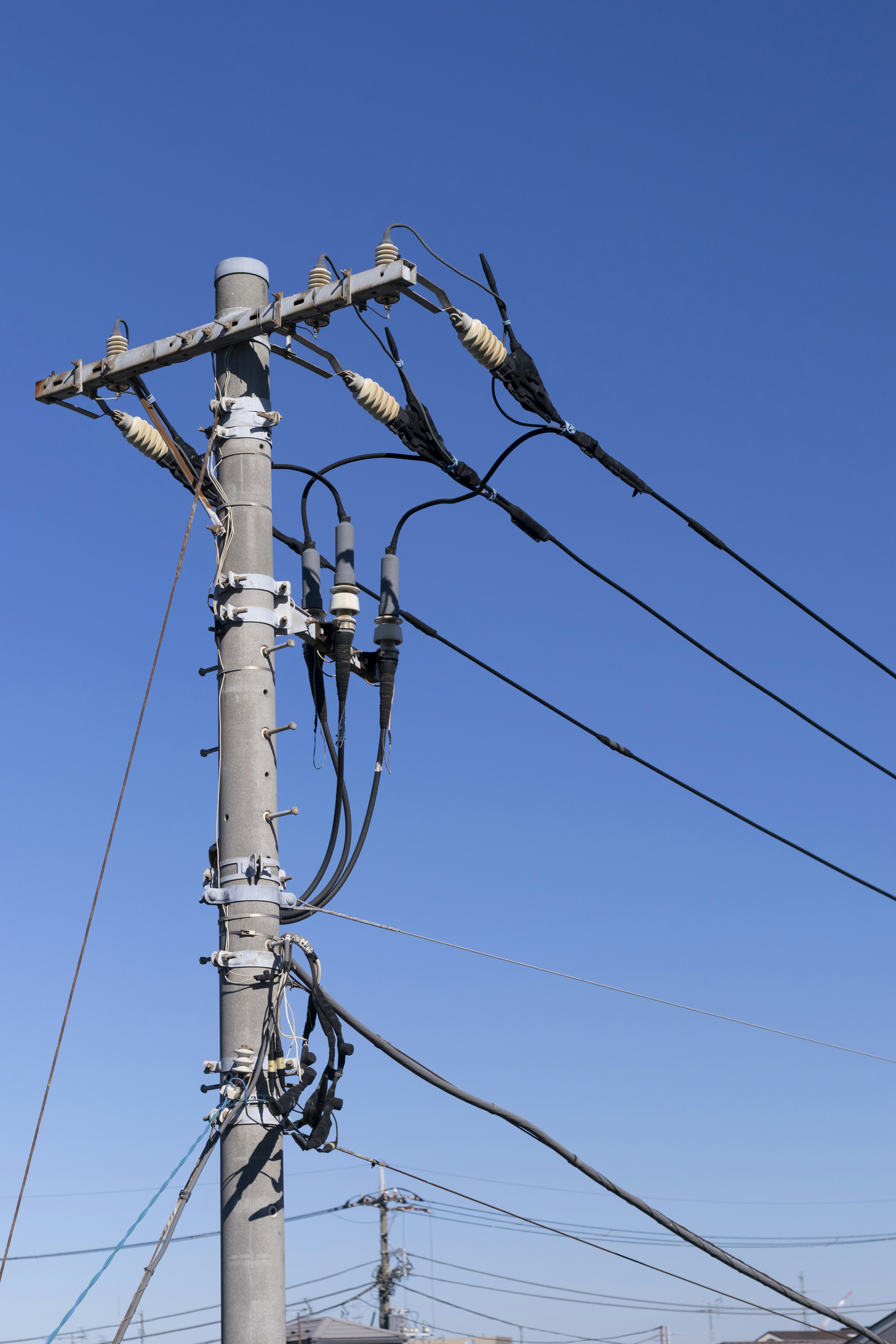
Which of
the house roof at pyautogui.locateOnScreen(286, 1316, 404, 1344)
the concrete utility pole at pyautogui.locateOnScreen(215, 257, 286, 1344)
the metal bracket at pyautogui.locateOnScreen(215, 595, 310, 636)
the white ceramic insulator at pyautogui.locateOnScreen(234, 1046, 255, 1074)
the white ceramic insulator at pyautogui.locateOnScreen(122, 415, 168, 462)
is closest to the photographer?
the concrete utility pole at pyautogui.locateOnScreen(215, 257, 286, 1344)

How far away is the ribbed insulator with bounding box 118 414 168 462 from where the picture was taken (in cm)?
970

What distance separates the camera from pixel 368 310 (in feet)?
29.2

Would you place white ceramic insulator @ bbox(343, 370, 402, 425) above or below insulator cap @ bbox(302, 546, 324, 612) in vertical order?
above

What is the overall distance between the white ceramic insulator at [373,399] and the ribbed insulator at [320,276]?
65 cm

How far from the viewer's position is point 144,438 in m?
9.70

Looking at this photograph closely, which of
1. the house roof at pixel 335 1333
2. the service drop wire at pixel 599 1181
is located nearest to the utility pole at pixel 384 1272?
the house roof at pixel 335 1333

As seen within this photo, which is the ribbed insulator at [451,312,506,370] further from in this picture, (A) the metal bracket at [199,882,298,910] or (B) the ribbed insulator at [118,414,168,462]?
→ (A) the metal bracket at [199,882,298,910]

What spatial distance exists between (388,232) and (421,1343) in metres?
39.4

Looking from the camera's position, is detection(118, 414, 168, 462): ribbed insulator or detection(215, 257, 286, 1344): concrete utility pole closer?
detection(215, 257, 286, 1344): concrete utility pole

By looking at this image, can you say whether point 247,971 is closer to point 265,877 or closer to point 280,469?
point 265,877

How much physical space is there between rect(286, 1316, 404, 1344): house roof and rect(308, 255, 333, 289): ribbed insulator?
3407cm

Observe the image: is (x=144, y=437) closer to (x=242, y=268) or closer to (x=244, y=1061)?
(x=242, y=268)

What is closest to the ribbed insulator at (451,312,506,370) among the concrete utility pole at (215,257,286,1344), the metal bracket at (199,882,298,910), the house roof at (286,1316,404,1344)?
the concrete utility pole at (215,257,286,1344)

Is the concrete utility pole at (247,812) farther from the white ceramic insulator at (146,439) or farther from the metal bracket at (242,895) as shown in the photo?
the white ceramic insulator at (146,439)
